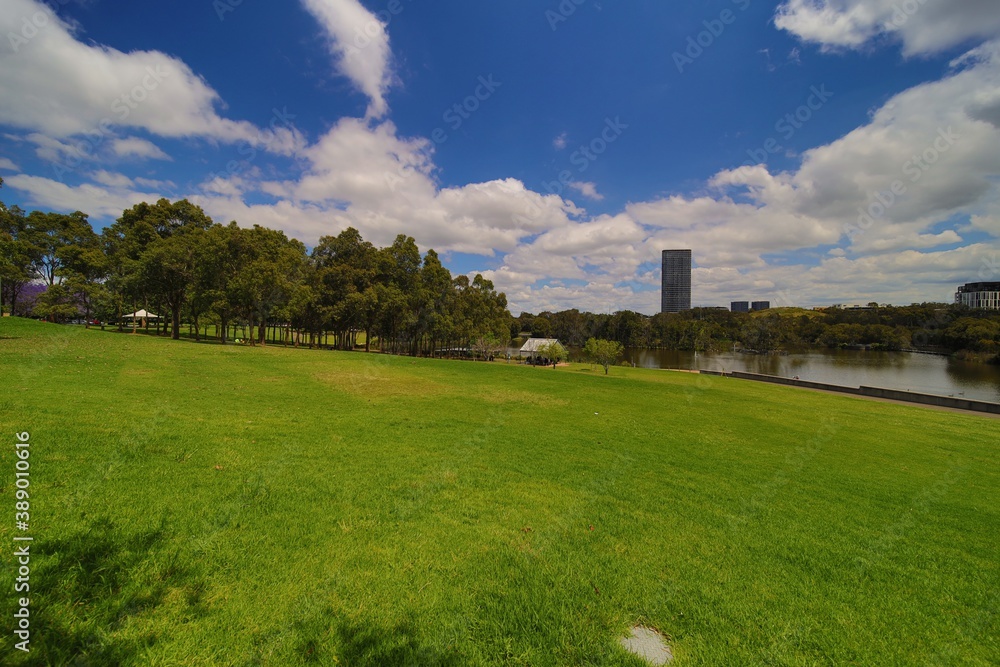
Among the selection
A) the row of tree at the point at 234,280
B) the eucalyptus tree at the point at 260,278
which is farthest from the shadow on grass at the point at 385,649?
the eucalyptus tree at the point at 260,278

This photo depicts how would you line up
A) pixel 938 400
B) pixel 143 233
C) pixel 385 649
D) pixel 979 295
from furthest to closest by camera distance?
pixel 979 295
pixel 143 233
pixel 938 400
pixel 385 649

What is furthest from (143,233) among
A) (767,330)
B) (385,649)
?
(767,330)

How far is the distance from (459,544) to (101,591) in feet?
11.1

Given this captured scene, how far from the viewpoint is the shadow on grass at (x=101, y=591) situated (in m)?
2.72

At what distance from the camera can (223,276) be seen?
33.1 meters

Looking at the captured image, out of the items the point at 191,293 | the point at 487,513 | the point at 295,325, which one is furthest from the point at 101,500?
the point at 295,325

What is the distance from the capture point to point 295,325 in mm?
50375

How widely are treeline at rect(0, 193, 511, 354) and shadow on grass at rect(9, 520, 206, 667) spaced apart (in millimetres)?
33792

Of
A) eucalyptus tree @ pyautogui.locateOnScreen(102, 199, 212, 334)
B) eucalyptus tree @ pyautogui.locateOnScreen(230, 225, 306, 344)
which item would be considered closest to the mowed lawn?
eucalyptus tree @ pyautogui.locateOnScreen(230, 225, 306, 344)

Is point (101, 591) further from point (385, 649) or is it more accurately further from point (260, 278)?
point (260, 278)

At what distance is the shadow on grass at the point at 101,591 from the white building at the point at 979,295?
236 m

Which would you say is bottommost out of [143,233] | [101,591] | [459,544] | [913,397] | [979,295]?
[913,397]

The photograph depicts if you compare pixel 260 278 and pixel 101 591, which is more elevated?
pixel 260 278

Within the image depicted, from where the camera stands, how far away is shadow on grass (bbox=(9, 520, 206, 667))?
2721 millimetres
